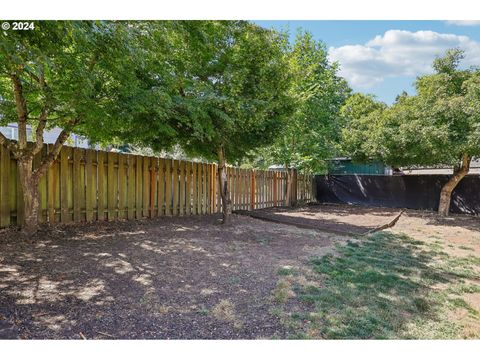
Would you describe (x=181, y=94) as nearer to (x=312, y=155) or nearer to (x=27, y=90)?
(x=27, y=90)

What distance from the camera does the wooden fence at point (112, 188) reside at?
5172mm

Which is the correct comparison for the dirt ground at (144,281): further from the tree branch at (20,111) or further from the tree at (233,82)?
the tree at (233,82)

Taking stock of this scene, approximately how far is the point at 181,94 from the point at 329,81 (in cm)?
1023

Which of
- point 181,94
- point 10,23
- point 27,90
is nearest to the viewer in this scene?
point 10,23

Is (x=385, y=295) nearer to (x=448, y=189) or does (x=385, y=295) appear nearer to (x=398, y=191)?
Answer: (x=448, y=189)

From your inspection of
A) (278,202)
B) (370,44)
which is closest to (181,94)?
(370,44)

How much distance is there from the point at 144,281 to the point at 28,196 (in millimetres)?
2723

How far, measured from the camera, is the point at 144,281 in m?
3.43

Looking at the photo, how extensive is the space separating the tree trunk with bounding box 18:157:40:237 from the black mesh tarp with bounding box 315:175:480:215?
12967 mm

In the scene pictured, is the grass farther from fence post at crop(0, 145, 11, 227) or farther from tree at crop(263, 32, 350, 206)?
tree at crop(263, 32, 350, 206)

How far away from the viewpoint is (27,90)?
469 centimetres

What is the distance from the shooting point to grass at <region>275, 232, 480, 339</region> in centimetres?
270

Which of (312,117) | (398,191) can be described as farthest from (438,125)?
(312,117)

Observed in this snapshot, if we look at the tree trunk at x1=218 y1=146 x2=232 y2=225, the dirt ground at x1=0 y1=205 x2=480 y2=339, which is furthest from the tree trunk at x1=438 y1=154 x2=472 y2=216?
the tree trunk at x1=218 y1=146 x2=232 y2=225
